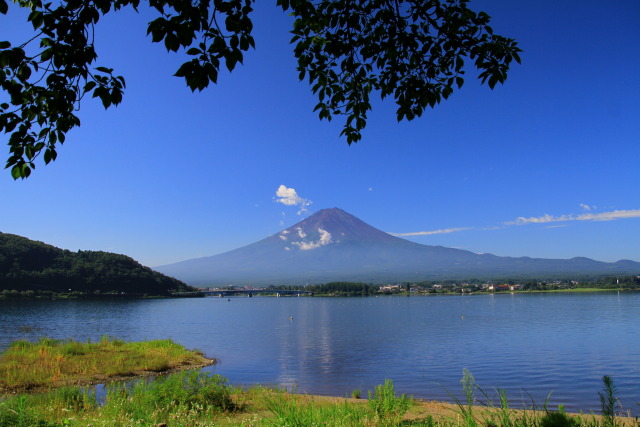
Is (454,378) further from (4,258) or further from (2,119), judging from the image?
(4,258)

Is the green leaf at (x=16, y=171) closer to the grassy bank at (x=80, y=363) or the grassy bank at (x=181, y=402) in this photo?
the grassy bank at (x=181, y=402)

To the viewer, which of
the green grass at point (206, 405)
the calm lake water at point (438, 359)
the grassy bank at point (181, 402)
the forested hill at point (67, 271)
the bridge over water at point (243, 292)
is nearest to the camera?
the grassy bank at point (181, 402)

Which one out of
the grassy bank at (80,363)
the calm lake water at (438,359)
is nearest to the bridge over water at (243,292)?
the calm lake water at (438,359)

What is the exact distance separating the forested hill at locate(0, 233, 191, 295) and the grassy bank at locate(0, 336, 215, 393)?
9321 cm

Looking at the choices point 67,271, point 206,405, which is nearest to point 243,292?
point 67,271

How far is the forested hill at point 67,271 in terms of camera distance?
10054cm

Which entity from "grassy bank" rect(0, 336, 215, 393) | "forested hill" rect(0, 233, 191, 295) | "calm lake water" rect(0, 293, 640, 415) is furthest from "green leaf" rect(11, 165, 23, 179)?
"forested hill" rect(0, 233, 191, 295)

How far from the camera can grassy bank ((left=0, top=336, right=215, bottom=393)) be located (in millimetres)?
16259

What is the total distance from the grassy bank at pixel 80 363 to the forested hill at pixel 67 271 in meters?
93.2

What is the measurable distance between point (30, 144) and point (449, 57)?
14.4ft

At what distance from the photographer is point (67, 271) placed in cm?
11250

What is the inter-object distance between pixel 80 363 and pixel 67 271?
109 metres

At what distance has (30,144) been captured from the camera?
145 inches

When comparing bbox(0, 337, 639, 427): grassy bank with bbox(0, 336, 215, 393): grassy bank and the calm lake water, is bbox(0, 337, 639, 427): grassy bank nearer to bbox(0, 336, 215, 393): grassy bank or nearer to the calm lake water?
bbox(0, 336, 215, 393): grassy bank
